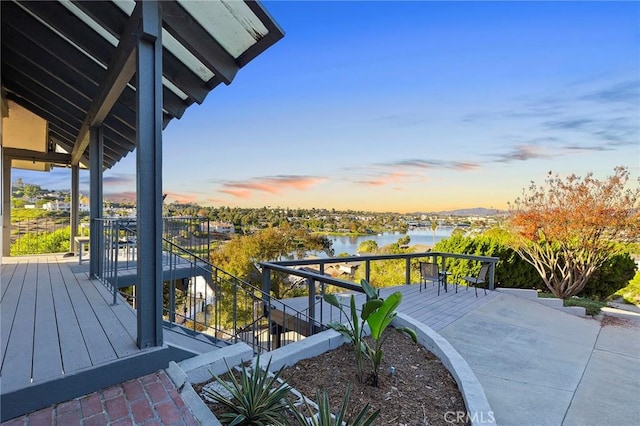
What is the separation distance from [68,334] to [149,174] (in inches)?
65.4

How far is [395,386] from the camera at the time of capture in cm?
248

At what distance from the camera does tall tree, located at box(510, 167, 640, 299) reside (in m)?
8.61

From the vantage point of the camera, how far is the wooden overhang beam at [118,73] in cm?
265

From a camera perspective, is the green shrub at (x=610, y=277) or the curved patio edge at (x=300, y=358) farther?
the green shrub at (x=610, y=277)

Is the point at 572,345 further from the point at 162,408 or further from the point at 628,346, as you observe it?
the point at 162,408

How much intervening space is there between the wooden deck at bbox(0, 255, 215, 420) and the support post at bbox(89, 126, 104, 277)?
983mm

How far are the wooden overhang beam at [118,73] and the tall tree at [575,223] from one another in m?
10.4

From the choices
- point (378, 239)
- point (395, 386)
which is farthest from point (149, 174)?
point (378, 239)

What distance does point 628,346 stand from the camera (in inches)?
170

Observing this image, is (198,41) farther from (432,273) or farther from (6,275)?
(432,273)

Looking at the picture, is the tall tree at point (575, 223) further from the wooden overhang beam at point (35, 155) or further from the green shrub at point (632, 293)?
the wooden overhang beam at point (35, 155)

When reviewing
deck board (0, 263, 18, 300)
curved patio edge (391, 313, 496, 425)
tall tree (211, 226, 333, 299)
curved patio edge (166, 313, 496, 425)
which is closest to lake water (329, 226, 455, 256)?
tall tree (211, 226, 333, 299)

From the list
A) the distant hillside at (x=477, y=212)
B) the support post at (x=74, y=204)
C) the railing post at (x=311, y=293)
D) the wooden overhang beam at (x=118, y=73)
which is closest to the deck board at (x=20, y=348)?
the wooden overhang beam at (x=118, y=73)

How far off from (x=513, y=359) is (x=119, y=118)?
6878mm
